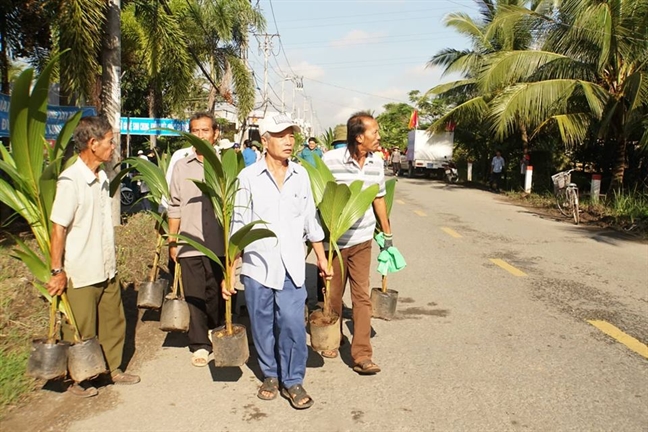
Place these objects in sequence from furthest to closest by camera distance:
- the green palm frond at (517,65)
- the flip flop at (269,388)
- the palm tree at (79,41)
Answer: the green palm frond at (517,65) < the palm tree at (79,41) < the flip flop at (269,388)

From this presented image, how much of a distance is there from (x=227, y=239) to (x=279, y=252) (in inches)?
17.2

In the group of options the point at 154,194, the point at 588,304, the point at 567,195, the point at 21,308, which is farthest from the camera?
the point at 567,195

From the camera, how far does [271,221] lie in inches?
140

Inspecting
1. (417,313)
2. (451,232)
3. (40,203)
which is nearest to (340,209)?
(40,203)

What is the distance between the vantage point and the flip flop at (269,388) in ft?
12.3

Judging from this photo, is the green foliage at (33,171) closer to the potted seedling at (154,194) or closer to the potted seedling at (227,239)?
the potted seedling at (227,239)

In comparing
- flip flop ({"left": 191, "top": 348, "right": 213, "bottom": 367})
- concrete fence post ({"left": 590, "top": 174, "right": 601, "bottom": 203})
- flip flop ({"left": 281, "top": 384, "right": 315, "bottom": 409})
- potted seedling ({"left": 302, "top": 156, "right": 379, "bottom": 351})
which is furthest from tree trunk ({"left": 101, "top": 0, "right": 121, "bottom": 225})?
concrete fence post ({"left": 590, "top": 174, "right": 601, "bottom": 203})

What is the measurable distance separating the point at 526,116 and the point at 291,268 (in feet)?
46.1

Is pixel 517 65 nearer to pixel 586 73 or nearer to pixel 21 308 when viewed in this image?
pixel 586 73

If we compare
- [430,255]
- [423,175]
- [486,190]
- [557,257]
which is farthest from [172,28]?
[423,175]

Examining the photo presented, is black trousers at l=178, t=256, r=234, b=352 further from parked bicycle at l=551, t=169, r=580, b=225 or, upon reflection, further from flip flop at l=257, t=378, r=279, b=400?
parked bicycle at l=551, t=169, r=580, b=225

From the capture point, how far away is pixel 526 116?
16078 mm

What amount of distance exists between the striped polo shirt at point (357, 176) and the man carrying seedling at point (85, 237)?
1.61 meters

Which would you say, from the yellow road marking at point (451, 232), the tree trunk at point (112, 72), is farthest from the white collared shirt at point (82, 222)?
the yellow road marking at point (451, 232)
